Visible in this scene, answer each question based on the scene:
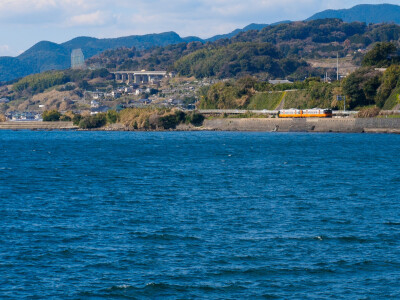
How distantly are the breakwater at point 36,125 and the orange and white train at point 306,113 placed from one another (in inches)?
2507

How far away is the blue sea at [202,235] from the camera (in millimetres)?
20219

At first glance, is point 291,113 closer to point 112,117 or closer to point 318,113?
point 318,113

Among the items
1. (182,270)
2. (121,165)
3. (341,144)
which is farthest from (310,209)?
(341,144)

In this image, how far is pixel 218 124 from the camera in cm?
13262

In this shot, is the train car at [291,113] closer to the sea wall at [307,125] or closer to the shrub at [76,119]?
the sea wall at [307,125]

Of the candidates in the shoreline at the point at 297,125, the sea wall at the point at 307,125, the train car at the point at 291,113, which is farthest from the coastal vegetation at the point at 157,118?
the train car at the point at 291,113

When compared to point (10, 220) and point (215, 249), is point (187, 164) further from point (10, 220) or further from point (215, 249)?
point (215, 249)

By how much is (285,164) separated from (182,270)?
3683 cm

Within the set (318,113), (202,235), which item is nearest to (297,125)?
(318,113)

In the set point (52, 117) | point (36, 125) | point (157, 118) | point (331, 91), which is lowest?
point (36, 125)

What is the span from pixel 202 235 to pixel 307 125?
91.0 meters

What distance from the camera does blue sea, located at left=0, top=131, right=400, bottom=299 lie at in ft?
66.3

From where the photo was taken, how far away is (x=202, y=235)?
1036 inches

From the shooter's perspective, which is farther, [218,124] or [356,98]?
[218,124]
